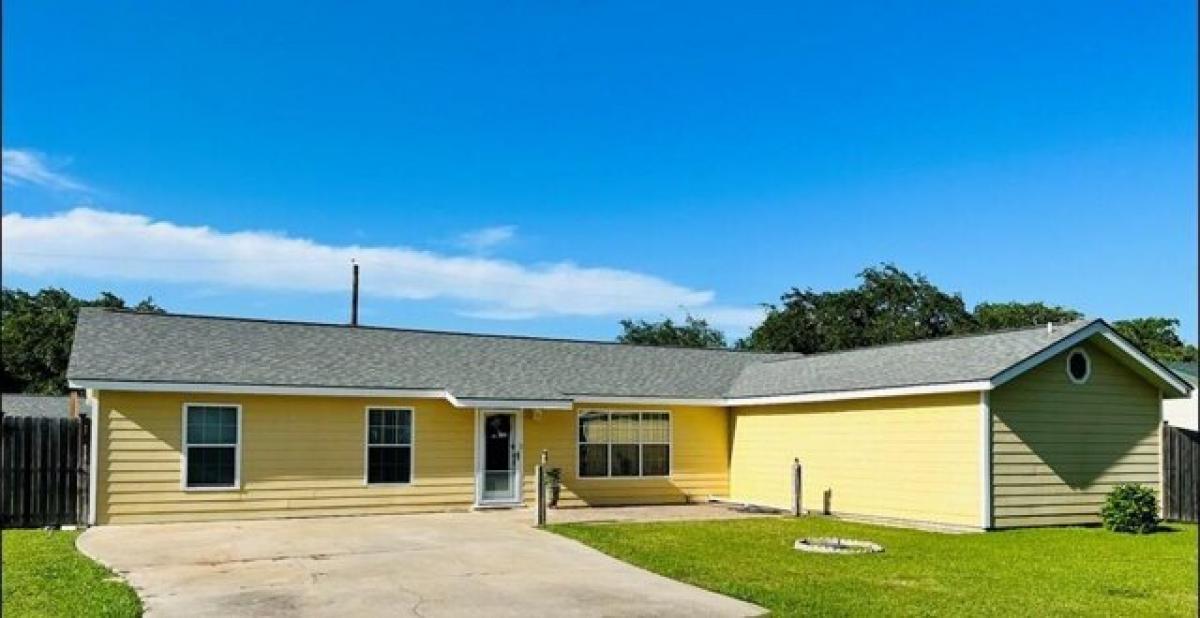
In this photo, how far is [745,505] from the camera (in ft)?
71.4

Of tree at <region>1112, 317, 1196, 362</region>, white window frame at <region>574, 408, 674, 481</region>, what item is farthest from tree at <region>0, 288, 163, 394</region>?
tree at <region>1112, 317, 1196, 362</region>

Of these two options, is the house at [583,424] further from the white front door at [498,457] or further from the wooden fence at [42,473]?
the wooden fence at [42,473]

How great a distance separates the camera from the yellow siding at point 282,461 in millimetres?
16880

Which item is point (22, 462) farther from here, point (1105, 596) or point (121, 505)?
point (1105, 596)

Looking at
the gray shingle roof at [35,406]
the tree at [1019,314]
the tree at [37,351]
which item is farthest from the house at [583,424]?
the tree at [1019,314]

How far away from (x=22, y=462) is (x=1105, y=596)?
15.7 meters

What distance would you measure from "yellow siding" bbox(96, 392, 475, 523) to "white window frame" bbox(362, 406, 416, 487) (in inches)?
1.7

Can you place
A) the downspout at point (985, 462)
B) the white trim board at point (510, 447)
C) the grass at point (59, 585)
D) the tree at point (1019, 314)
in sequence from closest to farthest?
the grass at point (59, 585)
the downspout at point (985, 462)
the white trim board at point (510, 447)
the tree at point (1019, 314)

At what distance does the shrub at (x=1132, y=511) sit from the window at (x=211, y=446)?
48.5ft

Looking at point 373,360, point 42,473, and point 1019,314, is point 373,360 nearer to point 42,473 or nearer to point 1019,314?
point 42,473

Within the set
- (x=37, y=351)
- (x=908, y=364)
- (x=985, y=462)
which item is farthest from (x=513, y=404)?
(x=37, y=351)

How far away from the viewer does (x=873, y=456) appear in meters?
18.5

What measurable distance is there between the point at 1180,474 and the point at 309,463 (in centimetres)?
1588

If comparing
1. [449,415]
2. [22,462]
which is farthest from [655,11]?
[22,462]
